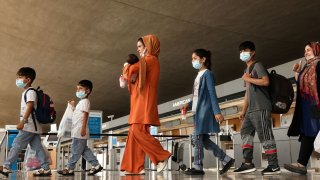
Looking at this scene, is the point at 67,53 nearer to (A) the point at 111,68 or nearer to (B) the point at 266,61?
(A) the point at 111,68

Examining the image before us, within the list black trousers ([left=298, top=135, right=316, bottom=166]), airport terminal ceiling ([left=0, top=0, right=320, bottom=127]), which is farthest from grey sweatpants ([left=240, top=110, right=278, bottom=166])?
airport terminal ceiling ([left=0, top=0, right=320, bottom=127])

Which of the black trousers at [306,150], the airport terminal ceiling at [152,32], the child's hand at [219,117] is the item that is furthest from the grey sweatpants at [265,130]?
the airport terminal ceiling at [152,32]

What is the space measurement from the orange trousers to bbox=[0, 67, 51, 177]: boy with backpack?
4.20ft

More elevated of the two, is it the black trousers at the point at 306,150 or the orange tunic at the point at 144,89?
the orange tunic at the point at 144,89

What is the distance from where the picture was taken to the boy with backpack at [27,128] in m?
4.25

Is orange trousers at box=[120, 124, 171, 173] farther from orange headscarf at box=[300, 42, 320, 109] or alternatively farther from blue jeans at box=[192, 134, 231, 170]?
orange headscarf at box=[300, 42, 320, 109]

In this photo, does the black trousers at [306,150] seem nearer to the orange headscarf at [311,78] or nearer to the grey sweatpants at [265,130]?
the grey sweatpants at [265,130]

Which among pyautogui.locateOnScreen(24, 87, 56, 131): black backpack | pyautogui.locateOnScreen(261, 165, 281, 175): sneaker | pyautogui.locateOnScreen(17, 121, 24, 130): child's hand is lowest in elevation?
pyautogui.locateOnScreen(261, 165, 281, 175): sneaker

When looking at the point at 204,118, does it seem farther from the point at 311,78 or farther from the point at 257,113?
the point at 311,78

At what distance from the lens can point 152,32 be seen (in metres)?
10.8

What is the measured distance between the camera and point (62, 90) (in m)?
18.6

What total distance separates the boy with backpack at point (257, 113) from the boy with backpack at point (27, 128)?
A: 7.64ft

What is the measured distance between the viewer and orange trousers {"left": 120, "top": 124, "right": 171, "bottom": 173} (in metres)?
3.69

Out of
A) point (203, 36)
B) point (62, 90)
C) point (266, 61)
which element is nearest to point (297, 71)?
point (203, 36)
